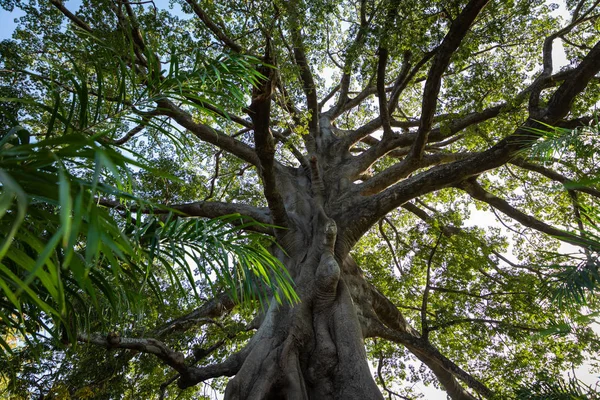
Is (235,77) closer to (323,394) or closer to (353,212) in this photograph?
(323,394)

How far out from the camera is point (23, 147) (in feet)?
2.76

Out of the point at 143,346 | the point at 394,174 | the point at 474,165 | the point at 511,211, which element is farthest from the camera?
the point at 511,211

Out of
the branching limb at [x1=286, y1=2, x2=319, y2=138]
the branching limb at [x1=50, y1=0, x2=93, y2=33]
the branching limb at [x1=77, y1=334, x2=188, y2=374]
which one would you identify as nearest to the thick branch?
the branching limb at [x1=286, y1=2, x2=319, y2=138]

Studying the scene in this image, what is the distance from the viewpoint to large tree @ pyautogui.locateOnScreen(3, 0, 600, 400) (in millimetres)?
3506

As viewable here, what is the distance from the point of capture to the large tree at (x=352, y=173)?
3.51m

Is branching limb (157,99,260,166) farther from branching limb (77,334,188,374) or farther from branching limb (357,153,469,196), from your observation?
branching limb (77,334,188,374)

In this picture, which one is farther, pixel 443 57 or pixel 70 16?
pixel 70 16

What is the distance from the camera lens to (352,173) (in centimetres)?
683

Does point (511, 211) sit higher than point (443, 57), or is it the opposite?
point (511, 211)

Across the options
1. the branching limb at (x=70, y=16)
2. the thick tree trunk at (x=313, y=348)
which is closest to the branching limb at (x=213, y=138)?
the branching limb at (x=70, y=16)

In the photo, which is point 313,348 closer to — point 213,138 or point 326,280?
point 326,280

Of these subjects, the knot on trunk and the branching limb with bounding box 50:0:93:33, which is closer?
the knot on trunk

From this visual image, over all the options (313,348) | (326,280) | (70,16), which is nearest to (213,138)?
(70,16)

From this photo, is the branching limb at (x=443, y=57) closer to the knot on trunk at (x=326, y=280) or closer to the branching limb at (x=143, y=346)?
the knot on trunk at (x=326, y=280)
